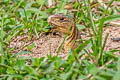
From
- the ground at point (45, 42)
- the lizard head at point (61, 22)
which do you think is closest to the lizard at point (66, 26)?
the lizard head at point (61, 22)

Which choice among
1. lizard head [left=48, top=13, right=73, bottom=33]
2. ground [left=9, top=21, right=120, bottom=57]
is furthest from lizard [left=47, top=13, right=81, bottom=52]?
ground [left=9, top=21, right=120, bottom=57]

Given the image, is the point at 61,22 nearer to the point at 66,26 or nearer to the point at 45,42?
the point at 66,26

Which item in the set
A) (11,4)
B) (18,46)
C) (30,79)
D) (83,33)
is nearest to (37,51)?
(18,46)

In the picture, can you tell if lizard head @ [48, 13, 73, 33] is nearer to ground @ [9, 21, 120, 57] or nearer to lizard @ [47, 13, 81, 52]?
lizard @ [47, 13, 81, 52]

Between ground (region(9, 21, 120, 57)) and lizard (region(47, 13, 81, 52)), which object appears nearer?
ground (region(9, 21, 120, 57))

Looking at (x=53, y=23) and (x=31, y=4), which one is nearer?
(x=53, y=23)

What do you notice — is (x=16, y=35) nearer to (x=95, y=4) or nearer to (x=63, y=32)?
(x=63, y=32)

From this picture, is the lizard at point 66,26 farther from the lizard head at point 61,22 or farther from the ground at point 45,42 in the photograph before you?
the ground at point 45,42
